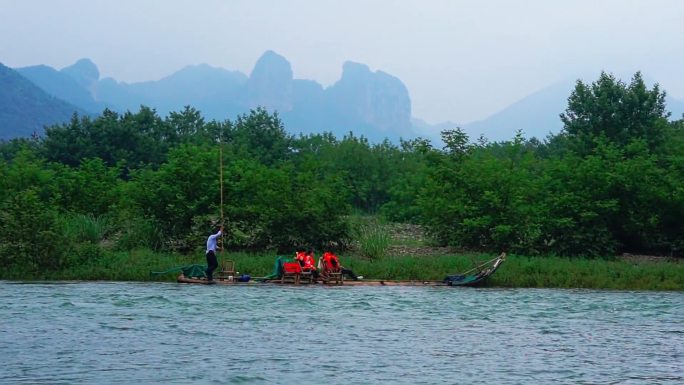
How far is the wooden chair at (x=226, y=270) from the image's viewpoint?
31156mm

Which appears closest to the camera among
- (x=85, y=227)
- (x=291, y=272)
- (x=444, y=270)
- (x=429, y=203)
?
(x=291, y=272)

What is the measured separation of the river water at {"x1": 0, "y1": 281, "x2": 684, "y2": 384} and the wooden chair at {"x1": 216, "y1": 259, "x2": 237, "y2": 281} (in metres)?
0.89

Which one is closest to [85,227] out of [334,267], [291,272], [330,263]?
[291,272]

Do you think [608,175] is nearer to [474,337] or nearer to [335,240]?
[335,240]

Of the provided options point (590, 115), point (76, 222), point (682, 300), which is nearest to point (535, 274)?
point (682, 300)

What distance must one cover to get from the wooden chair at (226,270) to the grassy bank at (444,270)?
0.77 metres

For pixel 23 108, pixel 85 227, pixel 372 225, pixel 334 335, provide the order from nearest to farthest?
pixel 334 335, pixel 85 227, pixel 372 225, pixel 23 108

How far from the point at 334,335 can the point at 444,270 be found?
12.4 meters

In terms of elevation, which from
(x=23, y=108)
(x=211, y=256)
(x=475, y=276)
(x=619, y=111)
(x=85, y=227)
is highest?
(x=23, y=108)

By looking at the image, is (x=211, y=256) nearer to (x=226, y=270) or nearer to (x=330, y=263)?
(x=226, y=270)

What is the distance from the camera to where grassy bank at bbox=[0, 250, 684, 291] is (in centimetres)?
3231

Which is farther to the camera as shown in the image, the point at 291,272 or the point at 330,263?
the point at 330,263

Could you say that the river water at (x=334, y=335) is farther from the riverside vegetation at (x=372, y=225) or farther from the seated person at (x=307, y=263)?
the riverside vegetation at (x=372, y=225)

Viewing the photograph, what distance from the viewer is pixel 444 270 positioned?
109 feet
